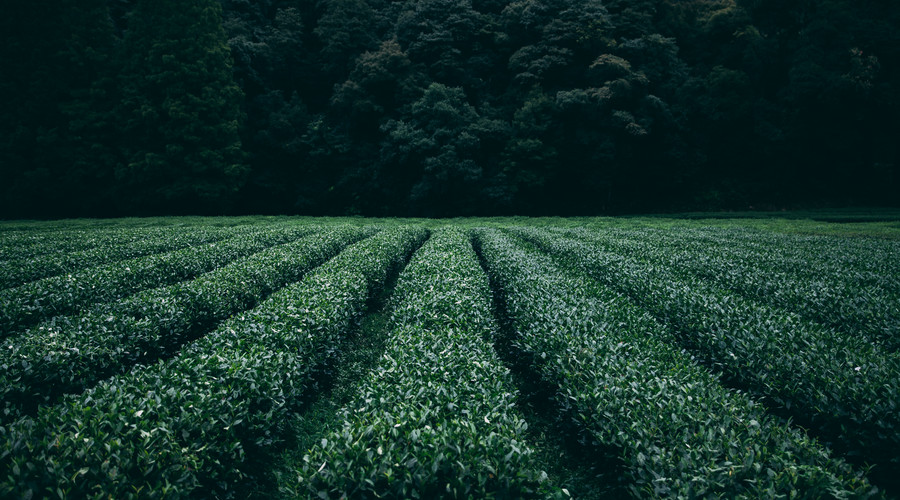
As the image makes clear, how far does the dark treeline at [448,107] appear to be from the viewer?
34938 mm

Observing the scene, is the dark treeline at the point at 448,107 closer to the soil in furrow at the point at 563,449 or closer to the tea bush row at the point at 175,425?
the soil in furrow at the point at 563,449

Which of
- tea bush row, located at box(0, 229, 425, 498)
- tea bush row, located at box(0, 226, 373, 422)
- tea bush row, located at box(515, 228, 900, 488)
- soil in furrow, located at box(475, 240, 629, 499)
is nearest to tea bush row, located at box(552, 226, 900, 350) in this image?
tea bush row, located at box(515, 228, 900, 488)

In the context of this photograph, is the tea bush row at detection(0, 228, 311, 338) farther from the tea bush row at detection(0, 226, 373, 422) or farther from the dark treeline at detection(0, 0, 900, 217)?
the dark treeline at detection(0, 0, 900, 217)

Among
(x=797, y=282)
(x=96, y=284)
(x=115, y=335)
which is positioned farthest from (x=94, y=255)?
(x=797, y=282)

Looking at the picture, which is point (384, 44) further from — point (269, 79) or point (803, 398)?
point (803, 398)

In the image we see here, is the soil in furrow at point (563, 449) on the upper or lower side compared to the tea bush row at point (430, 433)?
lower

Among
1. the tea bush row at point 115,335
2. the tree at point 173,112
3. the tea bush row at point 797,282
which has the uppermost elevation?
the tree at point 173,112

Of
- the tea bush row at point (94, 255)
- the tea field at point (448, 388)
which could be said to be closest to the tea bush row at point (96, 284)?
the tea field at point (448, 388)

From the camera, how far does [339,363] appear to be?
7.61 meters

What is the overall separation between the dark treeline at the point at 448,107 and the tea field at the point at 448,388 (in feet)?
94.5

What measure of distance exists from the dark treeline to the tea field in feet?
94.5

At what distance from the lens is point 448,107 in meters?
36.7

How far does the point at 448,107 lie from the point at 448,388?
116ft

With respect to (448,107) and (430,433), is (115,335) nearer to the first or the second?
(430,433)
